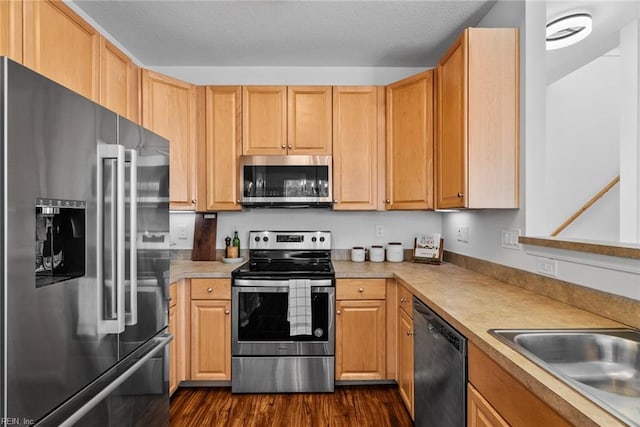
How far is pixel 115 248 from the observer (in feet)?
4.17

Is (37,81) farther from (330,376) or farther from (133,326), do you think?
(330,376)

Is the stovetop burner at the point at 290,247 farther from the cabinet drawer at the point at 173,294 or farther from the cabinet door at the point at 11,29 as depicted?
the cabinet door at the point at 11,29

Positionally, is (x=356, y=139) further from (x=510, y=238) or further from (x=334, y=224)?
(x=510, y=238)

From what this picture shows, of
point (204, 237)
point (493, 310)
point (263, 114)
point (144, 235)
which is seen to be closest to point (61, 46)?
point (144, 235)

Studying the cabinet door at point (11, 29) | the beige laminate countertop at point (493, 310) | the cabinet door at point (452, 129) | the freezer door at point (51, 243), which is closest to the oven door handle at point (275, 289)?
the beige laminate countertop at point (493, 310)

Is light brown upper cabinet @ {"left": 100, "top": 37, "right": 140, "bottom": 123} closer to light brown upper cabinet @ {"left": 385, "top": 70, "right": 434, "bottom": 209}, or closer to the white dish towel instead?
the white dish towel

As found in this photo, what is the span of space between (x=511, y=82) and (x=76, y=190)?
6.86 feet

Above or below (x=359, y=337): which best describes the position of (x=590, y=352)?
above

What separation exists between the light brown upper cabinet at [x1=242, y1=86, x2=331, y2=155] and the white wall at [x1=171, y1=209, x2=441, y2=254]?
0.59 metres

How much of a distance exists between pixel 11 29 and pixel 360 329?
94.4 inches

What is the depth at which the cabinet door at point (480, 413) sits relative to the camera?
1.06 metres

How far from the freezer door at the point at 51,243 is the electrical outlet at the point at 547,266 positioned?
1.84m

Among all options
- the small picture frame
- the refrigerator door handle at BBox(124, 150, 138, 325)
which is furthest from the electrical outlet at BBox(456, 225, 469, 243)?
the refrigerator door handle at BBox(124, 150, 138, 325)

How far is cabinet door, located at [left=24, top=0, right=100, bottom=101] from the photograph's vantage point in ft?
4.81
